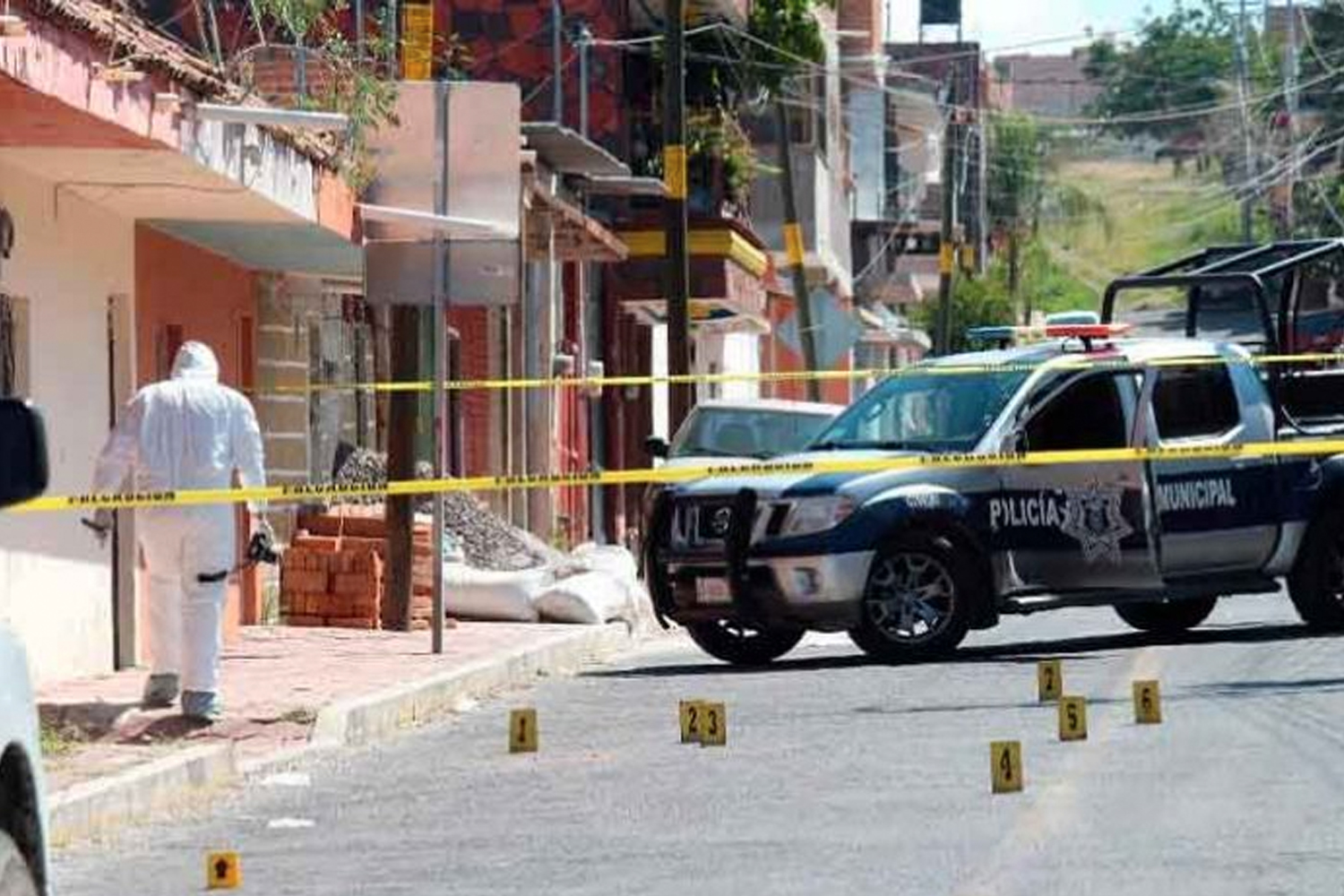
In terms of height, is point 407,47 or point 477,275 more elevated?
point 407,47

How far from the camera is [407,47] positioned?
2345 centimetres

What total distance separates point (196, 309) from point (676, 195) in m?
11.3

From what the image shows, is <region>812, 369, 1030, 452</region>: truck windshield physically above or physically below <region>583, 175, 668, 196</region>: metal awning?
below

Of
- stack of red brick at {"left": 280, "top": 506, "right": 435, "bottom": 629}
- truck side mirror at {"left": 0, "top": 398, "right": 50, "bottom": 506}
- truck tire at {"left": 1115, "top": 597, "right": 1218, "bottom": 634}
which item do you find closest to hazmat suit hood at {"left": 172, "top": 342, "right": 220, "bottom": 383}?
truck tire at {"left": 1115, "top": 597, "right": 1218, "bottom": 634}

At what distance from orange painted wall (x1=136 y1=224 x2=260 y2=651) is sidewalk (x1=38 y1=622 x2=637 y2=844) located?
1494 mm

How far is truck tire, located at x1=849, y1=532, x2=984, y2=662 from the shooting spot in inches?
810

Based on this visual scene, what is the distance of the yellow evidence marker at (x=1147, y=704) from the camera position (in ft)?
52.6

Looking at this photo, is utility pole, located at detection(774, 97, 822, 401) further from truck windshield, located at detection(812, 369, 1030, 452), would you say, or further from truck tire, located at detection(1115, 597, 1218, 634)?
truck windshield, located at detection(812, 369, 1030, 452)

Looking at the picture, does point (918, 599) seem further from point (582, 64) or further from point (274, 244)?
point (582, 64)

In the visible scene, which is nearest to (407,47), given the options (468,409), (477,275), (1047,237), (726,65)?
(477,275)

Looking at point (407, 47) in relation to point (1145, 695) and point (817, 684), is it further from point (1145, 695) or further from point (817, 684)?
point (1145, 695)

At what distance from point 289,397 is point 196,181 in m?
8.19

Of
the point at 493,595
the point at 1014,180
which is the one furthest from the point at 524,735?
the point at 1014,180

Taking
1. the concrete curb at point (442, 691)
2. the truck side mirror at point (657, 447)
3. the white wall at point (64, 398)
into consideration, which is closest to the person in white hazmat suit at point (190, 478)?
the concrete curb at point (442, 691)
